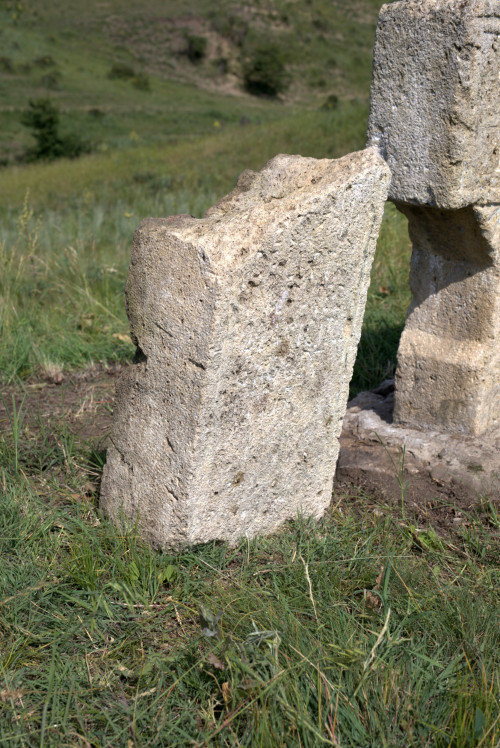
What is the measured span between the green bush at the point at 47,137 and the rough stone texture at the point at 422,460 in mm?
16173

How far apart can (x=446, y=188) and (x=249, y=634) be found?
160cm

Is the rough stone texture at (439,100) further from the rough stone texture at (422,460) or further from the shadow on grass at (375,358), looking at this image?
the shadow on grass at (375,358)

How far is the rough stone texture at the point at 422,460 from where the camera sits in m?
2.75

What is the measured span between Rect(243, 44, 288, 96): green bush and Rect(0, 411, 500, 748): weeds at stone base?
1282 inches

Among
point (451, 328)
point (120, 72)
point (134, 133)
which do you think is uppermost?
point (451, 328)

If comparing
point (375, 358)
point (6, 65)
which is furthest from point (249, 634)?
point (6, 65)

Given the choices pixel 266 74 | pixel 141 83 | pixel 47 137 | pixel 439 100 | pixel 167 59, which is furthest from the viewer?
pixel 167 59

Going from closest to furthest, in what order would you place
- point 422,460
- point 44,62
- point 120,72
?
point 422,460 → point 44,62 → point 120,72

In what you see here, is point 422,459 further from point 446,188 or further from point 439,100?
point 439,100

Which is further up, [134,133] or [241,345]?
[241,345]

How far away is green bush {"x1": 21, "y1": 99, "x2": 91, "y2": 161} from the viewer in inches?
683

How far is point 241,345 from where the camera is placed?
2.08 metres

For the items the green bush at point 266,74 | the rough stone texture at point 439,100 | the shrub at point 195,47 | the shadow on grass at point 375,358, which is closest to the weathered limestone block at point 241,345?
the rough stone texture at point 439,100

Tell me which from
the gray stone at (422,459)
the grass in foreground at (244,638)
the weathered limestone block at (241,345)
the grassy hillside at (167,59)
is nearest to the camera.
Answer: the grass in foreground at (244,638)
